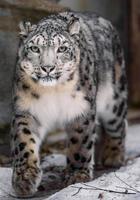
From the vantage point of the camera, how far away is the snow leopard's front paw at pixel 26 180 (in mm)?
3975

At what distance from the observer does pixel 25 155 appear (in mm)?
4102

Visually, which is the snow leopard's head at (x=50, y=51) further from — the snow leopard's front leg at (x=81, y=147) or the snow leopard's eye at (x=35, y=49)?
the snow leopard's front leg at (x=81, y=147)

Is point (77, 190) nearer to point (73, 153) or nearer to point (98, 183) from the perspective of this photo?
point (98, 183)

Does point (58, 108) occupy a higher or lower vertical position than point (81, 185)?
higher

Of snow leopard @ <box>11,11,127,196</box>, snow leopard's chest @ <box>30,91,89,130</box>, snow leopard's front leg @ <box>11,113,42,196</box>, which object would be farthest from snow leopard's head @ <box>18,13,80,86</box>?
snow leopard's front leg @ <box>11,113,42,196</box>

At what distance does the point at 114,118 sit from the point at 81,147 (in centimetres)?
78

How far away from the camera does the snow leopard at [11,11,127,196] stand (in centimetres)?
386

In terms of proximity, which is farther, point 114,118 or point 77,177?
point 114,118

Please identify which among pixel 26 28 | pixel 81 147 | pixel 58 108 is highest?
pixel 26 28

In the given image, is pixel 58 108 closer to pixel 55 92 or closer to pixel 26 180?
pixel 55 92

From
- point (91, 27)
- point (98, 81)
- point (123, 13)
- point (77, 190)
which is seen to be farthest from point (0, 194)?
point (123, 13)

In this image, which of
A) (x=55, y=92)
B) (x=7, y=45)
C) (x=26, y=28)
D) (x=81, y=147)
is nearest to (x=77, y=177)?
(x=81, y=147)

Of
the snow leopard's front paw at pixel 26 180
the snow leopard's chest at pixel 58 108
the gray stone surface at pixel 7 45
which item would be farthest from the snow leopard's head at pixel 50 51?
the gray stone surface at pixel 7 45

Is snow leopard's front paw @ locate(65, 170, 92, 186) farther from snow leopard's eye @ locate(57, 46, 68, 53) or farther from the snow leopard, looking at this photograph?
snow leopard's eye @ locate(57, 46, 68, 53)
